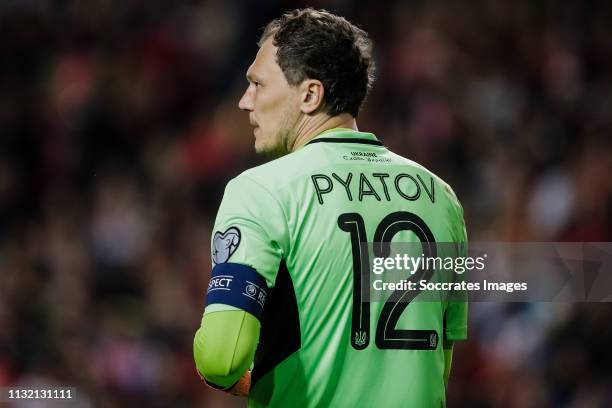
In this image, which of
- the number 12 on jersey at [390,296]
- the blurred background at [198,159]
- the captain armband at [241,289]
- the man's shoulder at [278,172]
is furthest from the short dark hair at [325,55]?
the blurred background at [198,159]

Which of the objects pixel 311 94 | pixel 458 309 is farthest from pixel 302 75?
pixel 458 309

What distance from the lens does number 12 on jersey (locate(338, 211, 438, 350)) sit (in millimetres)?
2145

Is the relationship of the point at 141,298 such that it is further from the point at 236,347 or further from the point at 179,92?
the point at 236,347

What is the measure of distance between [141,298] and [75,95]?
1.68 meters

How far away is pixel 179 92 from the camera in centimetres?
724

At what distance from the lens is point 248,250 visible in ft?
6.84

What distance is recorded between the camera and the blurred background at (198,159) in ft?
18.3

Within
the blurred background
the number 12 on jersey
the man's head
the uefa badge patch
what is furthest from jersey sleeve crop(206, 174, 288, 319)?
the blurred background

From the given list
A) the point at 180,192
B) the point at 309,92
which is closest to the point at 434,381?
the point at 309,92

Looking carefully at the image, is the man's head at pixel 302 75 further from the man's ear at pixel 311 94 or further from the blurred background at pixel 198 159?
the blurred background at pixel 198 159

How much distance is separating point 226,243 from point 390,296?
0.36 m

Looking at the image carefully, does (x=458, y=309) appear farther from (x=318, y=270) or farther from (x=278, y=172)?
(x=278, y=172)

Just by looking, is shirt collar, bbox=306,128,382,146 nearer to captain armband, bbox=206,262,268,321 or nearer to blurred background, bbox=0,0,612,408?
captain armband, bbox=206,262,268,321

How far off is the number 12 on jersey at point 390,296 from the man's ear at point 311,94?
284 mm
